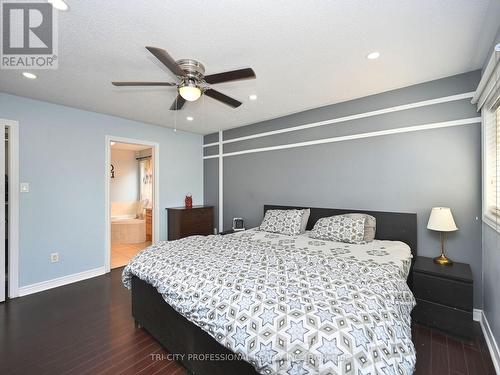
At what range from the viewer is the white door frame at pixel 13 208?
2.86 m

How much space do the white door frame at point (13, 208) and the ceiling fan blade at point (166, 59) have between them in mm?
2637

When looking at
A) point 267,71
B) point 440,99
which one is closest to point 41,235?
point 267,71

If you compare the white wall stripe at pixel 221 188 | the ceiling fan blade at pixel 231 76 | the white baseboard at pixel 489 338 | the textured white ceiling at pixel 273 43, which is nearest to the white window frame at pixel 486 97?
the textured white ceiling at pixel 273 43

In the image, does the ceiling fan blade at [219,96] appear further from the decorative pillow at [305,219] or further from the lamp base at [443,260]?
the lamp base at [443,260]

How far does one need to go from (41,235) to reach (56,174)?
2.76 ft

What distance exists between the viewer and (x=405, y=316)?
147 cm

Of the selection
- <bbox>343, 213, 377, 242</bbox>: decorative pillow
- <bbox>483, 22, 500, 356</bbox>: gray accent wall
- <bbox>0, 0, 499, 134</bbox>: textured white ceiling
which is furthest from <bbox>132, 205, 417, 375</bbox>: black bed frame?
<bbox>0, 0, 499, 134</bbox>: textured white ceiling

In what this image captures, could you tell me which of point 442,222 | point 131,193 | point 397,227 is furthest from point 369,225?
point 131,193

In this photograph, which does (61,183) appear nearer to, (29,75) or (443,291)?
(29,75)

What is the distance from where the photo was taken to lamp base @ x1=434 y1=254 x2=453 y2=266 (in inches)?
92.4

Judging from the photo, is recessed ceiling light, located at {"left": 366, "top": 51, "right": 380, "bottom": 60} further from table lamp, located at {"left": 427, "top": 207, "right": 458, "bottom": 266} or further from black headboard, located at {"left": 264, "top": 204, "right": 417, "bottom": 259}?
black headboard, located at {"left": 264, "top": 204, "right": 417, "bottom": 259}

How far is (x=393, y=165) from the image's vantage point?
9.30 feet
